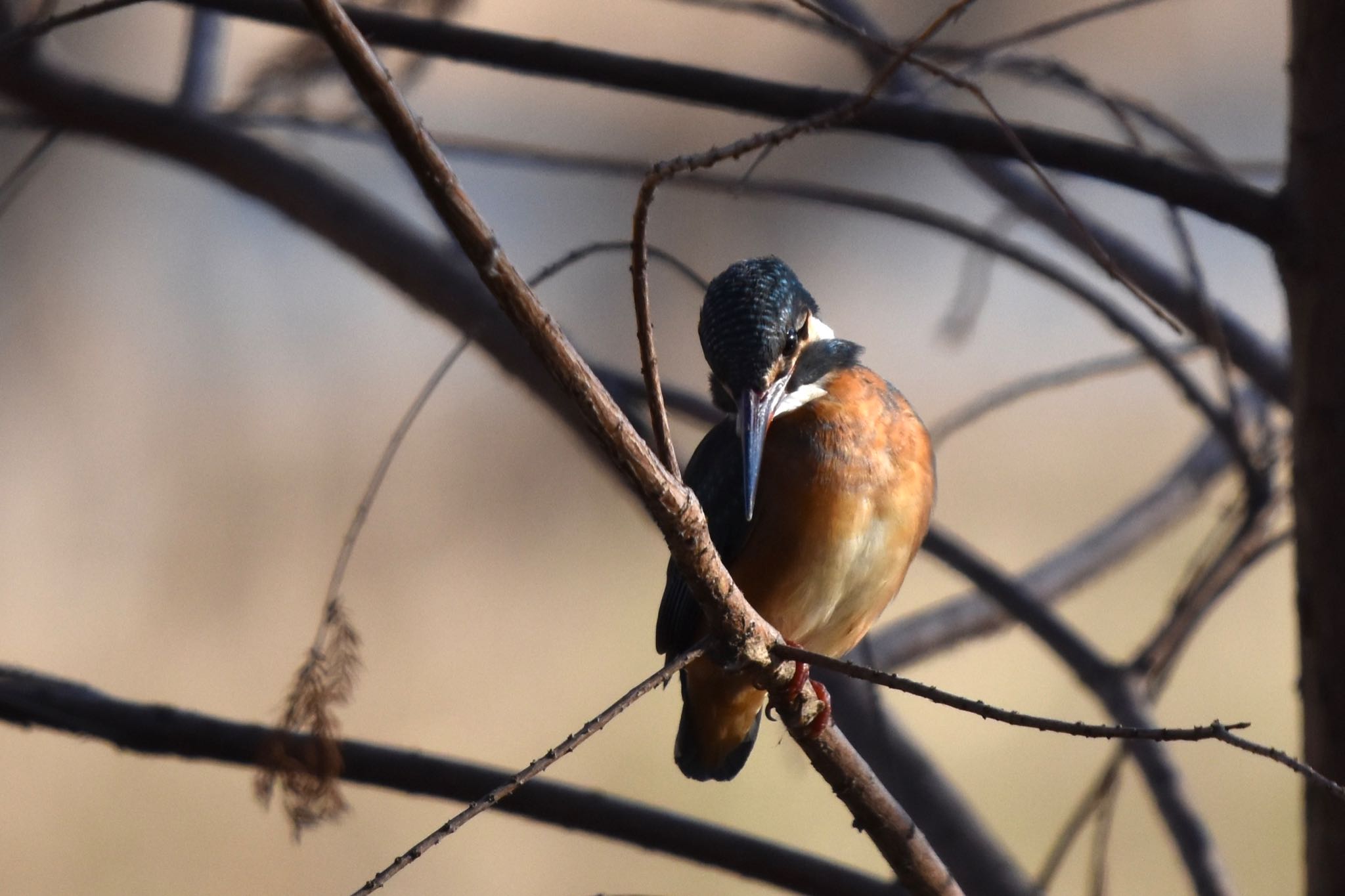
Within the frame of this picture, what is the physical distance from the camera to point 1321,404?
1.11 meters

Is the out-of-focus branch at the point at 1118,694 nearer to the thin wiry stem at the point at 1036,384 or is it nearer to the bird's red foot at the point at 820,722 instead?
the thin wiry stem at the point at 1036,384

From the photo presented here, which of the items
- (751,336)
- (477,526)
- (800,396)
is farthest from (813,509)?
(477,526)

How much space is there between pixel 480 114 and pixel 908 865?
3504mm

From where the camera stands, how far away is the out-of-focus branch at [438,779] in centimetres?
108

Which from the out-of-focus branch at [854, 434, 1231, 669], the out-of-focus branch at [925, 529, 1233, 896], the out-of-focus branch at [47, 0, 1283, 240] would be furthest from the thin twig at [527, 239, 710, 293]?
the out-of-focus branch at [854, 434, 1231, 669]

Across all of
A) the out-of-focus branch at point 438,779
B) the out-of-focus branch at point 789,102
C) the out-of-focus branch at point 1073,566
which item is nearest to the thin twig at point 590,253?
the out-of-focus branch at point 789,102

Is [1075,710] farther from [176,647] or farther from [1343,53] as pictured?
[1343,53]

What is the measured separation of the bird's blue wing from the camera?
131 centimetres

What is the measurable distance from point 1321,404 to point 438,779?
79 centimetres

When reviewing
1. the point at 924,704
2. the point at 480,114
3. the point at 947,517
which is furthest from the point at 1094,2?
the point at 924,704

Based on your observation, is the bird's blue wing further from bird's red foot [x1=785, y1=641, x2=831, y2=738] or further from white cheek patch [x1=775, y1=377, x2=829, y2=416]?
bird's red foot [x1=785, y1=641, x2=831, y2=738]

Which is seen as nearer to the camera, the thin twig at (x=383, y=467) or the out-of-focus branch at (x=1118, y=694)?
the thin twig at (x=383, y=467)

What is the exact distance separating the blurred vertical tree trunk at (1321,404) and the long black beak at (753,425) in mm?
447

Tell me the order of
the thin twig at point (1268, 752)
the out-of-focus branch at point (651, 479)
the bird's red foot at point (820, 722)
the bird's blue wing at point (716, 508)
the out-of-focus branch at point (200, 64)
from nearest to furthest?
the out-of-focus branch at point (651, 479) < the thin twig at point (1268, 752) < the bird's red foot at point (820, 722) < the bird's blue wing at point (716, 508) < the out-of-focus branch at point (200, 64)
